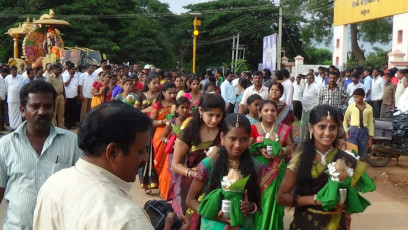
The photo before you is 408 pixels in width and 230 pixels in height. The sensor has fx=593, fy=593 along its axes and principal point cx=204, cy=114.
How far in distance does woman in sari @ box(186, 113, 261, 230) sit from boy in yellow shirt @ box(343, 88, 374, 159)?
5607 millimetres

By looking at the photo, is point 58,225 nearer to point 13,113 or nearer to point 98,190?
point 98,190

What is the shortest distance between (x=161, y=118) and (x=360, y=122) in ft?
11.5

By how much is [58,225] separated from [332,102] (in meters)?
9.76

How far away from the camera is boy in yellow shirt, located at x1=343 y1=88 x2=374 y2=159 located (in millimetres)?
9594

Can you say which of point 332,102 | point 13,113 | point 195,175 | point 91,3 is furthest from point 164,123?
point 91,3

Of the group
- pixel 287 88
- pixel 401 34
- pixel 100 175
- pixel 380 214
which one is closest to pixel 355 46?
pixel 401 34

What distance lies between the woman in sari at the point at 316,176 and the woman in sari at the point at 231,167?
0.75ft

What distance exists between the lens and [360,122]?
9.62 metres

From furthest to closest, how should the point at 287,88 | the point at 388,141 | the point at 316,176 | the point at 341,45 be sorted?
the point at 341,45 → the point at 287,88 → the point at 388,141 → the point at 316,176

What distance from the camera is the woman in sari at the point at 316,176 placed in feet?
13.0

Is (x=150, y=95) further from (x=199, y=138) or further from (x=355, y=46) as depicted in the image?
(x=355, y=46)

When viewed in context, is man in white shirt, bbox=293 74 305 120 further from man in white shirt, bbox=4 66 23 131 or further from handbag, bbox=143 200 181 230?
handbag, bbox=143 200 181 230

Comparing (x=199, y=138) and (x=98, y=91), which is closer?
(x=199, y=138)

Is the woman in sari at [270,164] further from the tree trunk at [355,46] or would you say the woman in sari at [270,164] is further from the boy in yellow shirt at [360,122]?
the tree trunk at [355,46]
